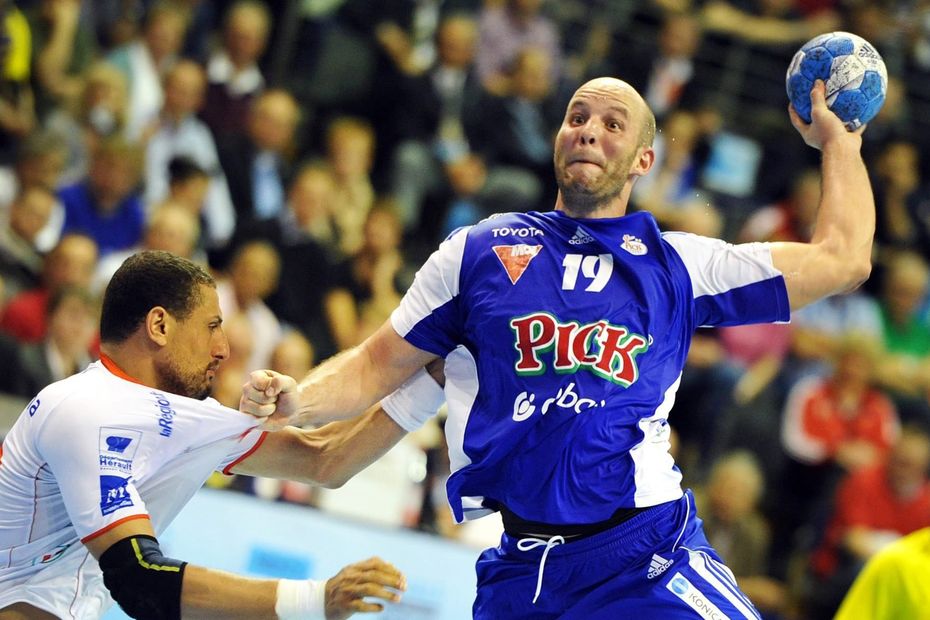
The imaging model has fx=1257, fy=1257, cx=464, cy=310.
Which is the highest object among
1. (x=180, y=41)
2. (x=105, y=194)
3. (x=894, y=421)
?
(x=180, y=41)

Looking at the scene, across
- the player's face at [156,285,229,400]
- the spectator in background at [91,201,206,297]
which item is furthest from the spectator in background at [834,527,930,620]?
the spectator in background at [91,201,206,297]

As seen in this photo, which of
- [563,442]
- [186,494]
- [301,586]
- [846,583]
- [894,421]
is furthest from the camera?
[894,421]

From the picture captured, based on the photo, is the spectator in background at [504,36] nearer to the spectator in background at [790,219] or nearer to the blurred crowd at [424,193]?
the blurred crowd at [424,193]

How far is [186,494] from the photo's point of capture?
5.02 metres

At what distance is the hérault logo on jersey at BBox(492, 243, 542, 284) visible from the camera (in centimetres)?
496

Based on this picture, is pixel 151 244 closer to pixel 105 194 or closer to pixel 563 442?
pixel 105 194

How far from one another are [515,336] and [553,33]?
806cm

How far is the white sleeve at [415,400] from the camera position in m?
5.45

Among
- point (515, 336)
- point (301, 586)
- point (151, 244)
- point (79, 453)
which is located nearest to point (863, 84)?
point (515, 336)

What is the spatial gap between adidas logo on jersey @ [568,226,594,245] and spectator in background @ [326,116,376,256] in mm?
5695

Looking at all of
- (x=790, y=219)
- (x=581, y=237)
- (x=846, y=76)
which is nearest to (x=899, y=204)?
(x=790, y=219)

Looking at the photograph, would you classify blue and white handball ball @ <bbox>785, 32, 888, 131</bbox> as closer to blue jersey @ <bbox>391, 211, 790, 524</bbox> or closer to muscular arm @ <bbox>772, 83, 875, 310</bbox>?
muscular arm @ <bbox>772, 83, 875, 310</bbox>

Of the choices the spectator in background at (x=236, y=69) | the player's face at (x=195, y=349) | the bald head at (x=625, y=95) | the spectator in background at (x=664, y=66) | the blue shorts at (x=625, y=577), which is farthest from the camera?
the spectator in background at (x=664, y=66)

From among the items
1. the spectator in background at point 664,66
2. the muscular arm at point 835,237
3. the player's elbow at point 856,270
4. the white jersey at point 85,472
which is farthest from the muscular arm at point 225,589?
the spectator in background at point 664,66
